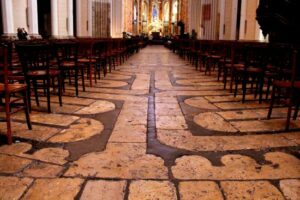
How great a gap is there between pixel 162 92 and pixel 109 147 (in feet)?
9.06

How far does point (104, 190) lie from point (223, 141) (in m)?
1.34

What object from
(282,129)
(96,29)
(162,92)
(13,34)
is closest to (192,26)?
(96,29)

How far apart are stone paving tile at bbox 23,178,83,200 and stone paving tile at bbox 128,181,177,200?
0.34m

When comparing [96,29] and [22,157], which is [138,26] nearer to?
[96,29]

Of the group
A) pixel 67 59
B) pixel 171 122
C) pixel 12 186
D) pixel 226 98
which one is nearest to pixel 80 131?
pixel 171 122

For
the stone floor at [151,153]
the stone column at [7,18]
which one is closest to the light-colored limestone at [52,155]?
the stone floor at [151,153]

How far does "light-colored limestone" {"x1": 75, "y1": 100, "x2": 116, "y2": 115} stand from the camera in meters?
3.88

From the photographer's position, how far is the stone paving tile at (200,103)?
4.27m

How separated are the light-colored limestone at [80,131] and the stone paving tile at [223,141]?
25.1 inches

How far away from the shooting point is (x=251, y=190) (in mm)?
1992

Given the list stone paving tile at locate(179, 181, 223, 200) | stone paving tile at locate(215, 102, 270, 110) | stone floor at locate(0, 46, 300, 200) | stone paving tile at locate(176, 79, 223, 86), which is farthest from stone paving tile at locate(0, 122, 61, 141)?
stone paving tile at locate(176, 79, 223, 86)

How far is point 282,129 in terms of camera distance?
3289mm

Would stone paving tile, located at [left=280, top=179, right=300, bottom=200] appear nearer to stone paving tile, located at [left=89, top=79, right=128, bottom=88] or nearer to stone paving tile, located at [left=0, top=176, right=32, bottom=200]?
stone paving tile, located at [left=0, top=176, right=32, bottom=200]

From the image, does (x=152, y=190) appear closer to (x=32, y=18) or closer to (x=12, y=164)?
(x=12, y=164)
